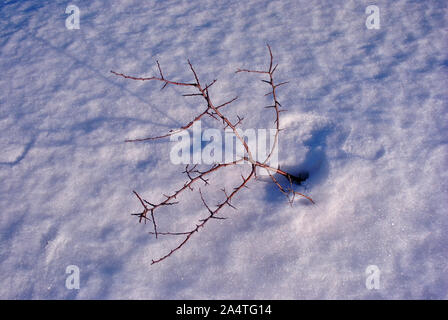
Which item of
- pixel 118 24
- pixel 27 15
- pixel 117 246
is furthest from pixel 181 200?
pixel 27 15

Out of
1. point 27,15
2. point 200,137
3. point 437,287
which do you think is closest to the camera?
point 437,287

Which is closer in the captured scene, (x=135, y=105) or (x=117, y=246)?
(x=117, y=246)

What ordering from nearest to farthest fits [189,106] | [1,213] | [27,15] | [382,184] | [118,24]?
[382,184] → [1,213] → [189,106] → [118,24] → [27,15]

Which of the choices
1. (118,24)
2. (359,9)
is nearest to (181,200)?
(118,24)

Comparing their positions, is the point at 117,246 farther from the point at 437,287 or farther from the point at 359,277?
the point at 437,287
